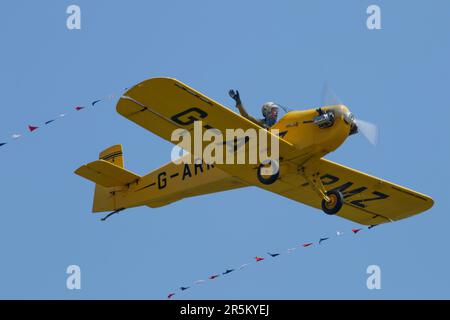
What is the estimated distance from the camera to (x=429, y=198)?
22.1 meters

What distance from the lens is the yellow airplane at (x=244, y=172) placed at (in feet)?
63.7

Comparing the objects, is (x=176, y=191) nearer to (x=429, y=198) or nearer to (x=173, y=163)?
(x=173, y=163)

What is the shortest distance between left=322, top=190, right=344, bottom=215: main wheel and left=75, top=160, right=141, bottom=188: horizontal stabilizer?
4.90 m

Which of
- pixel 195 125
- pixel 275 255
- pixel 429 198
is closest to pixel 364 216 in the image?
pixel 429 198

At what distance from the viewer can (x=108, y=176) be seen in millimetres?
23219

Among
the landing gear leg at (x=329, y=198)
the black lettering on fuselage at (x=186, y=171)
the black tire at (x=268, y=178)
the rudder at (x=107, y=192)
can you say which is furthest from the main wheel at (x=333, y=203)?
the rudder at (x=107, y=192)

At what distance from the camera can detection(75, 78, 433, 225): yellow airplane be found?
19422mm

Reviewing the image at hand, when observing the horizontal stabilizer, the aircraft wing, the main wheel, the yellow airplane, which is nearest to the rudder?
the yellow airplane

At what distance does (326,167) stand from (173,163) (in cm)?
326

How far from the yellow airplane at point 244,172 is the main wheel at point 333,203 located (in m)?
0.02

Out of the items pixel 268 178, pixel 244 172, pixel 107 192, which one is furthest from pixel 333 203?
pixel 107 192

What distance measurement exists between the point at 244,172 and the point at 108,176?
12.1ft

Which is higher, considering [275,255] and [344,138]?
[344,138]

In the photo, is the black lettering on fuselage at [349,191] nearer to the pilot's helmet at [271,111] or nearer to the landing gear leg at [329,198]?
the landing gear leg at [329,198]
